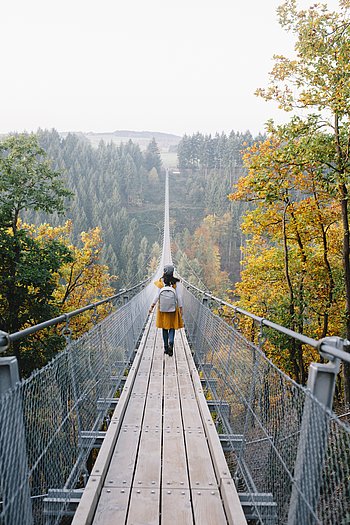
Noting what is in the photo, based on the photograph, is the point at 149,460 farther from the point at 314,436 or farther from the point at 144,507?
the point at 314,436

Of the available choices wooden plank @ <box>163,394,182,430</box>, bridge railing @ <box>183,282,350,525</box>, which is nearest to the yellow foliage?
wooden plank @ <box>163,394,182,430</box>

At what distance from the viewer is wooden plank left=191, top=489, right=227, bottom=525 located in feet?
6.18

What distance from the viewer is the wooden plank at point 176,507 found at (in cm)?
188

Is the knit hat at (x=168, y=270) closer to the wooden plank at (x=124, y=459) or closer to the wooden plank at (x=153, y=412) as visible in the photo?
the wooden plank at (x=153, y=412)

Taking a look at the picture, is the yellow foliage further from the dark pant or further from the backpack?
the backpack

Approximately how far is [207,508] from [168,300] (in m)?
2.96

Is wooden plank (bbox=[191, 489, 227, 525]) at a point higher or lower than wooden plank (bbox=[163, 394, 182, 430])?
higher

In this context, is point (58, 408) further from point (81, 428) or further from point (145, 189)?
point (145, 189)

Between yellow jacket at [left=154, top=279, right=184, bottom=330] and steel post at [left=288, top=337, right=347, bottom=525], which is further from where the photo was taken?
yellow jacket at [left=154, top=279, right=184, bottom=330]

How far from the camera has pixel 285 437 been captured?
1.74m

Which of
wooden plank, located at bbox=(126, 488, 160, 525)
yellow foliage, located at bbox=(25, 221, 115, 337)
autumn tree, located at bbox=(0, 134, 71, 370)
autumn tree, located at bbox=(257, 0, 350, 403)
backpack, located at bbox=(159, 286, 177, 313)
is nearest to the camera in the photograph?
wooden plank, located at bbox=(126, 488, 160, 525)

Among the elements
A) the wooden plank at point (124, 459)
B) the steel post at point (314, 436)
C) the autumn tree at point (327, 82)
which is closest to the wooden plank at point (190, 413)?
the wooden plank at point (124, 459)

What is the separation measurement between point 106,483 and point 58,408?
0.51 meters

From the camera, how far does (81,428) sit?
252 centimetres
